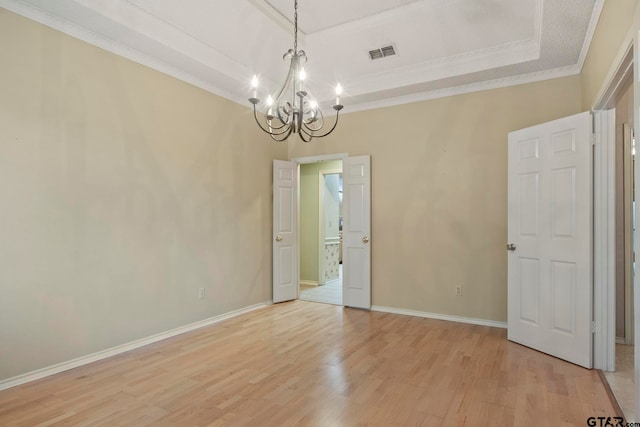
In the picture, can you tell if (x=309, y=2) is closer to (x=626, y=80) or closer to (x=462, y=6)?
(x=462, y=6)

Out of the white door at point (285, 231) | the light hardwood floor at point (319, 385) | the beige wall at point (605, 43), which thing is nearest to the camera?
the beige wall at point (605, 43)

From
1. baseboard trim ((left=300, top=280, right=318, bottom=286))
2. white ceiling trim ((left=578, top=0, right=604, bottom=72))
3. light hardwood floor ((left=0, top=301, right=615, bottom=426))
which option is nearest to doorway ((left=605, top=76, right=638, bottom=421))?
white ceiling trim ((left=578, top=0, right=604, bottom=72))

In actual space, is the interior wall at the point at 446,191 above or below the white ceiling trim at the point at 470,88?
below

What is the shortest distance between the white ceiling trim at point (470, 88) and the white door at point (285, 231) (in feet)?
4.35

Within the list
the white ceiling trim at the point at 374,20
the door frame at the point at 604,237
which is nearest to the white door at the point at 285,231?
the white ceiling trim at the point at 374,20

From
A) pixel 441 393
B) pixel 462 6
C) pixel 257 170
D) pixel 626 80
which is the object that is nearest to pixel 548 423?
pixel 441 393

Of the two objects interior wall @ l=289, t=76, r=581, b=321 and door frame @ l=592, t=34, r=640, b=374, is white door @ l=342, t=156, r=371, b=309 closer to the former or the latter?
interior wall @ l=289, t=76, r=581, b=321

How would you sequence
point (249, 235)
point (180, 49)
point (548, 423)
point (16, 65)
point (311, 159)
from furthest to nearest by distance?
point (311, 159)
point (249, 235)
point (180, 49)
point (16, 65)
point (548, 423)

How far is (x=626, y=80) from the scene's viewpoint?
2.46 metres

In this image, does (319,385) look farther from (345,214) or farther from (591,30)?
(591,30)

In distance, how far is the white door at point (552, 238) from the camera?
3027mm

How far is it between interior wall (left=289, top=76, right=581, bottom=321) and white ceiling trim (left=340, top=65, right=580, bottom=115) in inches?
2.3

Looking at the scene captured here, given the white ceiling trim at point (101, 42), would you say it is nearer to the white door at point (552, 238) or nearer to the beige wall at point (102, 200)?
the beige wall at point (102, 200)

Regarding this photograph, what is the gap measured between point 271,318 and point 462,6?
4.11 metres
